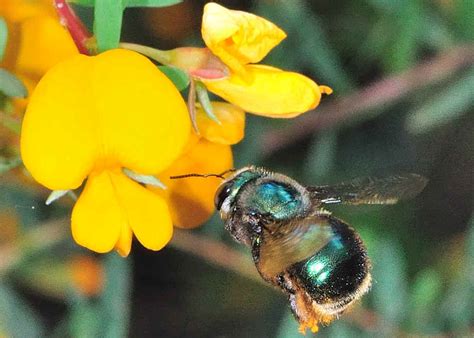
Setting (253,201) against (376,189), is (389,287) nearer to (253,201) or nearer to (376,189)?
(376,189)

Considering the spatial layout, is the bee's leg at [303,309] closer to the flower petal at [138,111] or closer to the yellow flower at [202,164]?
the yellow flower at [202,164]

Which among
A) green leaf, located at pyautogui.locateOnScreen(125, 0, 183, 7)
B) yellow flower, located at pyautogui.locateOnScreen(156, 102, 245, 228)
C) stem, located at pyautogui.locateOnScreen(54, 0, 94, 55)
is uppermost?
green leaf, located at pyautogui.locateOnScreen(125, 0, 183, 7)

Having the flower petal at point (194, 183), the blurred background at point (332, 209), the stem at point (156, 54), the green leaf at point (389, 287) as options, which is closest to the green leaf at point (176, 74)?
the stem at point (156, 54)

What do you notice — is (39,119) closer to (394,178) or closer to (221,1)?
(394,178)

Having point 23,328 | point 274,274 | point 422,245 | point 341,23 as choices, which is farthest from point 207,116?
point 422,245

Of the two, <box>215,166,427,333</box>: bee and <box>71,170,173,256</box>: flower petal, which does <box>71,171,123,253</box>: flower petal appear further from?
<box>215,166,427,333</box>: bee

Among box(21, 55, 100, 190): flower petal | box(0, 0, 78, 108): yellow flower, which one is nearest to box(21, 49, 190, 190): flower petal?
box(21, 55, 100, 190): flower petal
